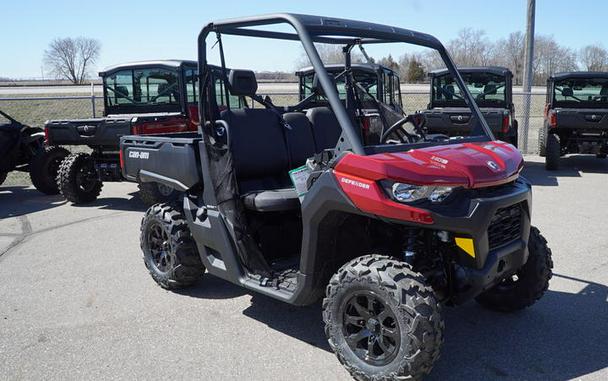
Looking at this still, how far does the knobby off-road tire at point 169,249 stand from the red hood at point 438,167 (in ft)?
6.25

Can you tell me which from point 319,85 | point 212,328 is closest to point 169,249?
point 212,328

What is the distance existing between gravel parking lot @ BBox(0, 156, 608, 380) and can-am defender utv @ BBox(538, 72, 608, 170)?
5575mm

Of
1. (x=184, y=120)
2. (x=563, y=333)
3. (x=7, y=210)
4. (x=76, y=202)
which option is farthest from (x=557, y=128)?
(x=7, y=210)

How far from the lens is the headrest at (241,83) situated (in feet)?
11.9

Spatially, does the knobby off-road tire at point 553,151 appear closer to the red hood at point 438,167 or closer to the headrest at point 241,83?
the red hood at point 438,167

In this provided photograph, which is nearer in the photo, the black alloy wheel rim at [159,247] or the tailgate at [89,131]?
the black alloy wheel rim at [159,247]

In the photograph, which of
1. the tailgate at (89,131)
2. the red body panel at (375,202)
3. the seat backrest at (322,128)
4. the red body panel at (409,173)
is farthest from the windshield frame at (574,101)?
the red body panel at (375,202)

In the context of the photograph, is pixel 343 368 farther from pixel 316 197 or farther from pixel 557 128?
pixel 557 128

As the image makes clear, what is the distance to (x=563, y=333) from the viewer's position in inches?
146

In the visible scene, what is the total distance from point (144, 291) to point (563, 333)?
3295 millimetres

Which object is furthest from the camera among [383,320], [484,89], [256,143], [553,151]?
[484,89]

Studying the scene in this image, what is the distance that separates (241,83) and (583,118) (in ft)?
30.8

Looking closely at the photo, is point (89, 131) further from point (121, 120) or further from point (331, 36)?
point (331, 36)

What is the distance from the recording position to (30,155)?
953 centimetres
